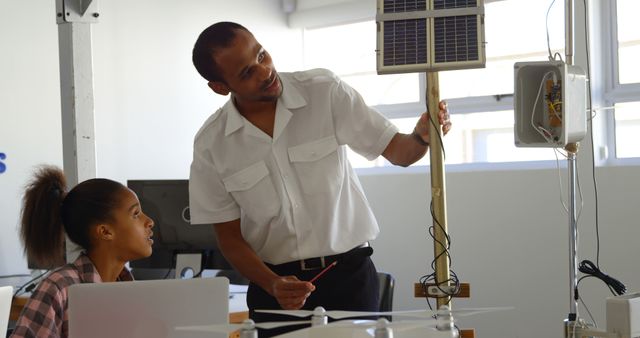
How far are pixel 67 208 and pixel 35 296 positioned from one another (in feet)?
1.36

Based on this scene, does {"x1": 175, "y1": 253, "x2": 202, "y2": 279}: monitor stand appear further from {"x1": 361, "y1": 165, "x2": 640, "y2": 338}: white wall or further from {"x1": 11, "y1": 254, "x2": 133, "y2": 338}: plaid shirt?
{"x1": 361, "y1": 165, "x2": 640, "y2": 338}: white wall

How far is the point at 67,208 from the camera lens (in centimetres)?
241

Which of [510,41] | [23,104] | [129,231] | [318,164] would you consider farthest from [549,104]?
[23,104]

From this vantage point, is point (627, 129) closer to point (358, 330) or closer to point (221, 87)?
point (221, 87)

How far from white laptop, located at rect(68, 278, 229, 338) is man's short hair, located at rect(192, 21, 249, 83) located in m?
0.88

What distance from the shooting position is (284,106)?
2422 mm

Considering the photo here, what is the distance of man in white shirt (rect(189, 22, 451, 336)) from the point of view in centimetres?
236

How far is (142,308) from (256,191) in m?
0.84

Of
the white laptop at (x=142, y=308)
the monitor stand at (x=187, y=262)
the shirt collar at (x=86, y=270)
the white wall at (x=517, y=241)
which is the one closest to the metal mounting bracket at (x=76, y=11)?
the shirt collar at (x=86, y=270)

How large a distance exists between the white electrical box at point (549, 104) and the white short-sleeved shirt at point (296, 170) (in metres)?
0.47

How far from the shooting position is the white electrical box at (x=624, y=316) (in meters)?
1.98

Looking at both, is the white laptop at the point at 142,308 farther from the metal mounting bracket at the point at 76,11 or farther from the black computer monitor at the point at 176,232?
the black computer monitor at the point at 176,232

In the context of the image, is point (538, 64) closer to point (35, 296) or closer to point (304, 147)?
point (304, 147)

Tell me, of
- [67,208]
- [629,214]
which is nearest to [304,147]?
[67,208]
